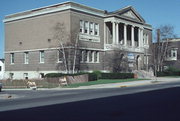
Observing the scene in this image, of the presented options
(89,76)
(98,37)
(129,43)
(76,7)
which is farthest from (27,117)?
(129,43)

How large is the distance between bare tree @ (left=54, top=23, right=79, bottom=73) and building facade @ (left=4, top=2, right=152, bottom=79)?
18 centimetres

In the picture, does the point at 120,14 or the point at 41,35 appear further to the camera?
the point at 120,14

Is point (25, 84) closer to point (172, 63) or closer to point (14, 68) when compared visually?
point (14, 68)

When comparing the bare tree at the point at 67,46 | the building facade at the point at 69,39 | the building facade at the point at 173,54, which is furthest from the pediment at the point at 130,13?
the building facade at the point at 173,54

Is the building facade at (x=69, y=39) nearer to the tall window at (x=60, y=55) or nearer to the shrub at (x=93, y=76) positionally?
the tall window at (x=60, y=55)

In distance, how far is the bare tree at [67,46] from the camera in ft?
139

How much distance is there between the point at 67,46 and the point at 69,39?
133 cm

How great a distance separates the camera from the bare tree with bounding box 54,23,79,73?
42500mm

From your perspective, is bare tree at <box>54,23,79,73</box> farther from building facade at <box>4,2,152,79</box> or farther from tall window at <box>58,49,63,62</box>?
building facade at <box>4,2,152,79</box>

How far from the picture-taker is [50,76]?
39094 mm

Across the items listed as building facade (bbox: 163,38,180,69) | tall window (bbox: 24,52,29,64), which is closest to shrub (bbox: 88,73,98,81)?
tall window (bbox: 24,52,29,64)

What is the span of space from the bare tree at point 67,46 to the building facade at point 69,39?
0.18m

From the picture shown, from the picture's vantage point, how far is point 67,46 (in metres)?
42.5

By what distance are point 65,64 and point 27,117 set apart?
31.1 m
